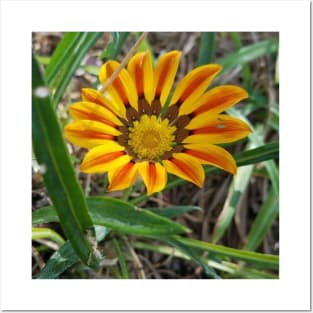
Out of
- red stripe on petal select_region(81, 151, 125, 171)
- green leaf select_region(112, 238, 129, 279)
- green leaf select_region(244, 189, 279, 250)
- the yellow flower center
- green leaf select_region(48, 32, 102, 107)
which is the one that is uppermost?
green leaf select_region(48, 32, 102, 107)

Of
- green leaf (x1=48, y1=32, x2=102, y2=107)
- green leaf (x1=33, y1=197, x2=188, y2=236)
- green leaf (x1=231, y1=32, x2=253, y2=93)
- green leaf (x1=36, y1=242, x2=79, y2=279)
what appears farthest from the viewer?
green leaf (x1=231, y1=32, x2=253, y2=93)

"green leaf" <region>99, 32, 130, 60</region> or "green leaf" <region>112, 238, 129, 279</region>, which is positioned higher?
"green leaf" <region>99, 32, 130, 60</region>

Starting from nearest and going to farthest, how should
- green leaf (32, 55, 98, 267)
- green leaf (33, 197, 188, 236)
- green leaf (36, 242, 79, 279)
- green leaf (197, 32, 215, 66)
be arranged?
green leaf (32, 55, 98, 267) < green leaf (33, 197, 188, 236) < green leaf (36, 242, 79, 279) < green leaf (197, 32, 215, 66)

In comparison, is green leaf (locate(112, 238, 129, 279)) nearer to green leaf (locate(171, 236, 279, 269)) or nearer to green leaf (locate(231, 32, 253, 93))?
green leaf (locate(171, 236, 279, 269))

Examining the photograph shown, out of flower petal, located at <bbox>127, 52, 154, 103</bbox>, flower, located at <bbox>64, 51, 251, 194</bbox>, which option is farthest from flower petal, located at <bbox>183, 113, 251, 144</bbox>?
flower petal, located at <bbox>127, 52, 154, 103</bbox>

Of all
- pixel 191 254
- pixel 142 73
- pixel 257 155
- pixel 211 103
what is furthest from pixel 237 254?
pixel 142 73
